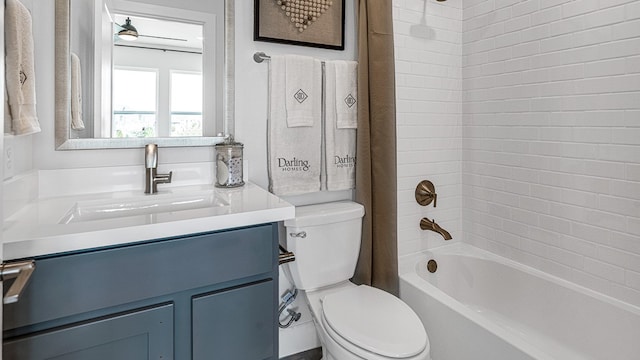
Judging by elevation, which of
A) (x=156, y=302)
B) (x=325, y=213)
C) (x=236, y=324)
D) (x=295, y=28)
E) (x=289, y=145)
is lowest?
(x=236, y=324)

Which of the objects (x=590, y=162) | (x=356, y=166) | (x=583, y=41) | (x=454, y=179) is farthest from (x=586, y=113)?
(x=356, y=166)

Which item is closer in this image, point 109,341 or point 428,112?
point 109,341

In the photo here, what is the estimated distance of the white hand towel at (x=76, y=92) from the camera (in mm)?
1341

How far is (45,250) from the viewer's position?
2.68 ft

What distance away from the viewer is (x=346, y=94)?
1.83 m

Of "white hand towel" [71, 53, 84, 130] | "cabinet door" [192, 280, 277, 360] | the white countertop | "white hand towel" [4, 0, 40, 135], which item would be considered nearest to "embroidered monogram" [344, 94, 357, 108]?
the white countertop

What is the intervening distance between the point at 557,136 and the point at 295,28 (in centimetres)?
138

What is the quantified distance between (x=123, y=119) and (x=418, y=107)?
1.54 metres

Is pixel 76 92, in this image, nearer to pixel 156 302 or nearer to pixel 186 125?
pixel 186 125

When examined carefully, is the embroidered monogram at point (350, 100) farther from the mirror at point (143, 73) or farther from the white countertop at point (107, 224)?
the white countertop at point (107, 224)

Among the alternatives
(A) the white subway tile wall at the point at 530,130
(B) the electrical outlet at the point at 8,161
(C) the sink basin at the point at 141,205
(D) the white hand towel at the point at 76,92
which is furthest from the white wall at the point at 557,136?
(B) the electrical outlet at the point at 8,161

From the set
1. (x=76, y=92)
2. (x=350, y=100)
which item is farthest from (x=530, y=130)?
(x=76, y=92)

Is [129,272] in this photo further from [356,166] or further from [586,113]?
[586,113]

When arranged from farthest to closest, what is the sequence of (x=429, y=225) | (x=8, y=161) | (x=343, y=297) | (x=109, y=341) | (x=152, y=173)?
(x=429, y=225) < (x=343, y=297) < (x=152, y=173) < (x=8, y=161) < (x=109, y=341)
